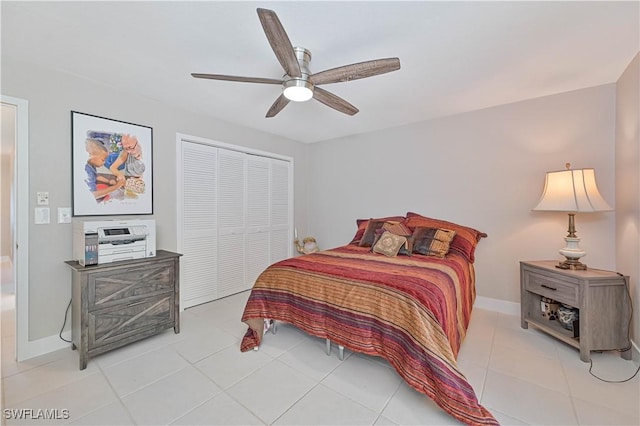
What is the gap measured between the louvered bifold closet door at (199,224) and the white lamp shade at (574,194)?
11.9 ft

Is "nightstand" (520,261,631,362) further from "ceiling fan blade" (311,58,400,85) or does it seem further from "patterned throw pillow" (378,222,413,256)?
"ceiling fan blade" (311,58,400,85)

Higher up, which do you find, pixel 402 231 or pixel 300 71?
pixel 300 71

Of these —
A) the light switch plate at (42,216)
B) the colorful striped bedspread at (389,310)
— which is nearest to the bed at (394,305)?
the colorful striped bedspread at (389,310)

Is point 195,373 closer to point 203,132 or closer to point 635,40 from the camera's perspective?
point 203,132

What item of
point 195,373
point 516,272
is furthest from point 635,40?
point 195,373

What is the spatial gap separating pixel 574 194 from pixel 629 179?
14.7 inches

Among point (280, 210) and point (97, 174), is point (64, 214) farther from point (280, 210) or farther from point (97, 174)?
point (280, 210)

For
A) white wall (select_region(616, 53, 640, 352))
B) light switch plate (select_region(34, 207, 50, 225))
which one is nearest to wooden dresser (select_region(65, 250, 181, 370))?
light switch plate (select_region(34, 207, 50, 225))

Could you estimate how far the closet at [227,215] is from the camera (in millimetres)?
3172

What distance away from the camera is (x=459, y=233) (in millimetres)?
3018

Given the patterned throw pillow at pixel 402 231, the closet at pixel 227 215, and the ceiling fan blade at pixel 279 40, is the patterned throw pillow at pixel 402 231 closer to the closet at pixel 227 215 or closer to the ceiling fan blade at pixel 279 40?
the closet at pixel 227 215

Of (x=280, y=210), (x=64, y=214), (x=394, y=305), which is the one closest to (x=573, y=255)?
(x=394, y=305)

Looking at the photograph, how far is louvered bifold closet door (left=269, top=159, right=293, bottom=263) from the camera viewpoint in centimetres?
424

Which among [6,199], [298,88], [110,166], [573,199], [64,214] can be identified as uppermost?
[298,88]
